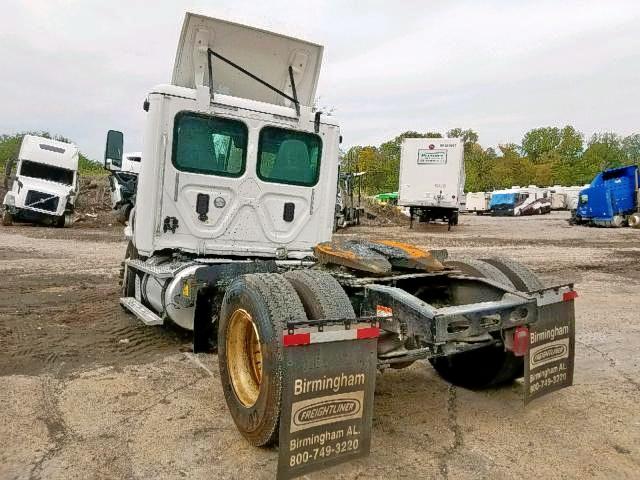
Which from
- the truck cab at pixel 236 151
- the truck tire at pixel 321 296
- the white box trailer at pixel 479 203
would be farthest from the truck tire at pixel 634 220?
the truck tire at pixel 321 296

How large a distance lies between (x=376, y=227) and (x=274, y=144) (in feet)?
74.3

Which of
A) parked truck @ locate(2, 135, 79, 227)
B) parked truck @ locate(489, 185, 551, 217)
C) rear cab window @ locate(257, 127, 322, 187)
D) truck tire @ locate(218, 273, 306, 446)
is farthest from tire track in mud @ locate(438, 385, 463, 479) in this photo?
parked truck @ locate(489, 185, 551, 217)

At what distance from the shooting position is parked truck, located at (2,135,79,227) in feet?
66.9

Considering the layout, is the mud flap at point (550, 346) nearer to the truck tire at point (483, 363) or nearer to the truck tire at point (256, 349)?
the truck tire at point (483, 363)

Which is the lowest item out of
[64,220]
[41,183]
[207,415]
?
[207,415]

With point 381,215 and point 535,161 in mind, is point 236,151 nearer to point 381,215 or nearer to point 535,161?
point 381,215

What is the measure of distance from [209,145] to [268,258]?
135cm

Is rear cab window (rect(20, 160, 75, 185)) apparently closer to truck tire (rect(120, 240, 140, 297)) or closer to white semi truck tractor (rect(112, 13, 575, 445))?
truck tire (rect(120, 240, 140, 297))

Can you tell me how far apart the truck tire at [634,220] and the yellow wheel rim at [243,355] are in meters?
26.7

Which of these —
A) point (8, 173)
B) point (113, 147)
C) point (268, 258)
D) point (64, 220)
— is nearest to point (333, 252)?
point (268, 258)

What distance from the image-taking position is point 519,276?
13.9 feet

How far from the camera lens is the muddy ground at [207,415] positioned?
10.6ft

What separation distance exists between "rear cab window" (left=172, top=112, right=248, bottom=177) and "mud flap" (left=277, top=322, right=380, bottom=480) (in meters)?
3.23

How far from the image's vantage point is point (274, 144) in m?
6.02
